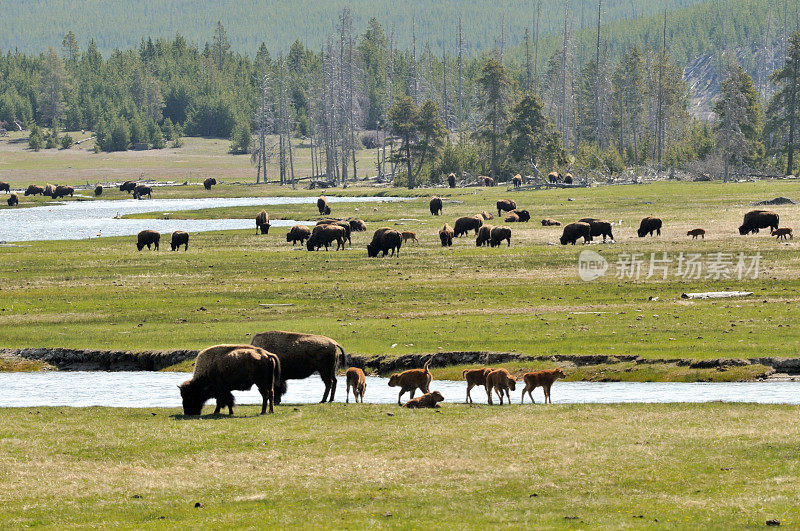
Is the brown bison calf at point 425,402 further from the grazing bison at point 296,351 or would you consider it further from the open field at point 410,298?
the open field at point 410,298

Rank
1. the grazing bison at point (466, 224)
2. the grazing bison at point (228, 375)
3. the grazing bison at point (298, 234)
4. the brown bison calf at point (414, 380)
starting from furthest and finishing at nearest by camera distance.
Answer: the grazing bison at point (466, 224), the grazing bison at point (298, 234), the brown bison calf at point (414, 380), the grazing bison at point (228, 375)

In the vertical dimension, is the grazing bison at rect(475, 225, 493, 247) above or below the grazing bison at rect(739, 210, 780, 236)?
below

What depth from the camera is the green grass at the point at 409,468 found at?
13305mm

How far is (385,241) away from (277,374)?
107 ft

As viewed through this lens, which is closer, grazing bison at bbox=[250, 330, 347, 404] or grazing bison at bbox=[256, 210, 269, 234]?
grazing bison at bbox=[250, 330, 347, 404]

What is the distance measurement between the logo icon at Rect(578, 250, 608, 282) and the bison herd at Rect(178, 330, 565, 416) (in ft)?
64.7

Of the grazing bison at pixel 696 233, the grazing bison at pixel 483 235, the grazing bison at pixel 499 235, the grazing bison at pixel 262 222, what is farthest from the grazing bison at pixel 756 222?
the grazing bison at pixel 262 222

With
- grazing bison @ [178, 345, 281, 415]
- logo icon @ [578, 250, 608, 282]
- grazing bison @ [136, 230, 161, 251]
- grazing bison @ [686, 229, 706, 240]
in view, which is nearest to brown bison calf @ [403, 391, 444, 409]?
grazing bison @ [178, 345, 281, 415]

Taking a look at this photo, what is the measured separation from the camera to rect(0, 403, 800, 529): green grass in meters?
13.3

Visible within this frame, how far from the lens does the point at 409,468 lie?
52.0 feet

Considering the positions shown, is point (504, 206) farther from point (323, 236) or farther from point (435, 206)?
point (323, 236)

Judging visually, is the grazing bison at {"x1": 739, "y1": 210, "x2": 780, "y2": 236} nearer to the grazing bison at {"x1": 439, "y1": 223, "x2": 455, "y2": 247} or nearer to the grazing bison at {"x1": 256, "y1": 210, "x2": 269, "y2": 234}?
the grazing bison at {"x1": 439, "y1": 223, "x2": 455, "y2": 247}

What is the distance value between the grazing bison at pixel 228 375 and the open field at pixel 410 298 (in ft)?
30.4

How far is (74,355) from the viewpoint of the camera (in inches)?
1232
